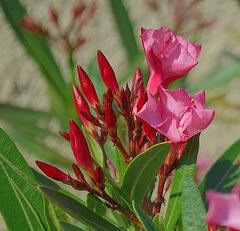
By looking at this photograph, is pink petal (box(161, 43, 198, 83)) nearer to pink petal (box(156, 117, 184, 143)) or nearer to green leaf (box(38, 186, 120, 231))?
pink petal (box(156, 117, 184, 143))

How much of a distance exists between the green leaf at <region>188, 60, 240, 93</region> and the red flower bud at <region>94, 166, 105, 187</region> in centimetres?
91

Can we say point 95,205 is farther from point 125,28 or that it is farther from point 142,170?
point 125,28

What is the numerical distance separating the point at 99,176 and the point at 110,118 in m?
0.08

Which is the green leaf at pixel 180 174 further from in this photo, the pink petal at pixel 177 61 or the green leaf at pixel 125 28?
the green leaf at pixel 125 28

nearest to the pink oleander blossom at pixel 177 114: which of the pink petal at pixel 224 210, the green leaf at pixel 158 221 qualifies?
the green leaf at pixel 158 221

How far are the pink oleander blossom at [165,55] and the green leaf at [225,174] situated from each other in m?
0.21

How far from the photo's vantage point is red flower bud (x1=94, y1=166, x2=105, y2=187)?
61 cm

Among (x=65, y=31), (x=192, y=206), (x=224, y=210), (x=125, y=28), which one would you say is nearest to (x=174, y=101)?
(x=192, y=206)

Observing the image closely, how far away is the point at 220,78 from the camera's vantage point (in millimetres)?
1577

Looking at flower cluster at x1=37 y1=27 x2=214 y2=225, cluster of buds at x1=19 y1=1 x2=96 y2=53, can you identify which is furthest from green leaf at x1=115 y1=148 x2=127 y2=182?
cluster of buds at x1=19 y1=1 x2=96 y2=53

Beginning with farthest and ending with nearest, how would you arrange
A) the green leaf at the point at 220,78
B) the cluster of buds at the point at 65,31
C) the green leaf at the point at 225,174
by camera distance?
the green leaf at the point at 220,78
the cluster of buds at the point at 65,31
the green leaf at the point at 225,174

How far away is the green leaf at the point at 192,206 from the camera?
58 cm

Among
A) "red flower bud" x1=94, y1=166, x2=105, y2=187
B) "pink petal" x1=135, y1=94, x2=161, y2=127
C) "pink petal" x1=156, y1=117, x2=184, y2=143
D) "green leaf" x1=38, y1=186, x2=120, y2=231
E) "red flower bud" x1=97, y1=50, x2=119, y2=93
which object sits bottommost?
"green leaf" x1=38, y1=186, x2=120, y2=231

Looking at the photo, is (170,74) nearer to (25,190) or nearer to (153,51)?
(153,51)
